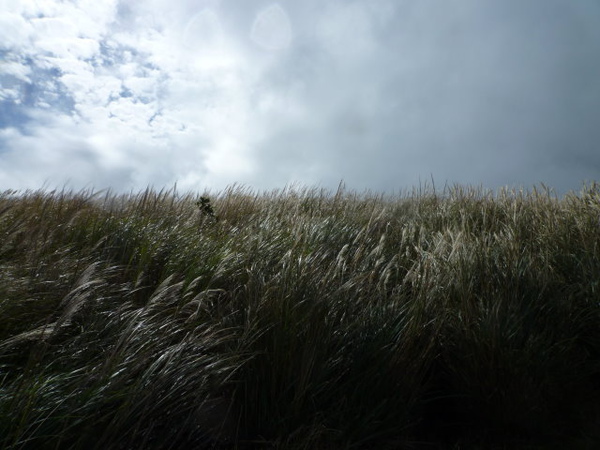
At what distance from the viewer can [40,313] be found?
3.36 m

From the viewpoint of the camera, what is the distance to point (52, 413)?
7.51 feet

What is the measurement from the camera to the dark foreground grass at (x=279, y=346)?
101 inches

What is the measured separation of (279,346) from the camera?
309 cm

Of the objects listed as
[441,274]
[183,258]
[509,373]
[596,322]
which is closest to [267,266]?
[183,258]

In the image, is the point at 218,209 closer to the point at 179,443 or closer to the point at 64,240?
the point at 64,240

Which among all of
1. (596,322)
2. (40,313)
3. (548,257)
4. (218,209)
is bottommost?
(40,313)

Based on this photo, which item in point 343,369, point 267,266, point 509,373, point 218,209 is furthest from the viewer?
point 218,209

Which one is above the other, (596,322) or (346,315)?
(596,322)

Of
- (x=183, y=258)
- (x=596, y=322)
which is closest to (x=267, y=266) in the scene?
(x=183, y=258)

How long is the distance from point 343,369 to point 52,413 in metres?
1.72

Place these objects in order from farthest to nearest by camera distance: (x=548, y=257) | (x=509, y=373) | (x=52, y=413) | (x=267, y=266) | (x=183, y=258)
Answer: (x=548, y=257) → (x=183, y=258) → (x=267, y=266) → (x=509, y=373) → (x=52, y=413)

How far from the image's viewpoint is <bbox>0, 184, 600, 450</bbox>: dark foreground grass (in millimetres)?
2559

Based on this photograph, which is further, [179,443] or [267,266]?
[267,266]

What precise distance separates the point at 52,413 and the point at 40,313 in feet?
4.14
